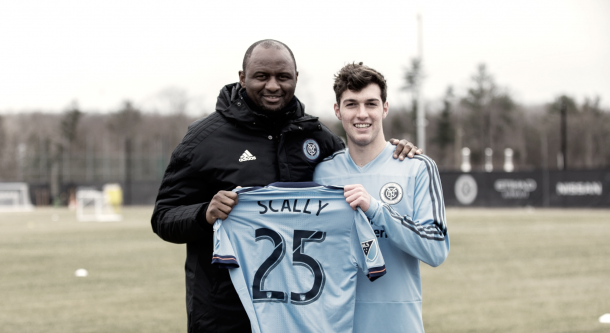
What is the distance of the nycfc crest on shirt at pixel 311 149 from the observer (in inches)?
139

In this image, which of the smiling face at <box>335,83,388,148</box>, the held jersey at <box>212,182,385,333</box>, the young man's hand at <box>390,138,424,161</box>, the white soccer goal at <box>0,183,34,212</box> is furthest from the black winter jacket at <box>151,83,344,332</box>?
the white soccer goal at <box>0,183,34,212</box>

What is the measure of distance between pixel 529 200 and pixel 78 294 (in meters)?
25.7

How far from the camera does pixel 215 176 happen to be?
10.9 feet

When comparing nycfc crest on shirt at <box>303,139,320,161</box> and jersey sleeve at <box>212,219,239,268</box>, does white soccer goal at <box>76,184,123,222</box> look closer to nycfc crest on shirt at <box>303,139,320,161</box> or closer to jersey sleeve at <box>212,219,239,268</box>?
nycfc crest on shirt at <box>303,139,320,161</box>

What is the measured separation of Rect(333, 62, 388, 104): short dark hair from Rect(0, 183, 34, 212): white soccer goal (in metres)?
40.7

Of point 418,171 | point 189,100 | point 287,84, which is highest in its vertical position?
point 189,100

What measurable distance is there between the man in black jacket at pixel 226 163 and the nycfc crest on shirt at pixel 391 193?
182 millimetres

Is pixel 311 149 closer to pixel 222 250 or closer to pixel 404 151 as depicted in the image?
pixel 404 151

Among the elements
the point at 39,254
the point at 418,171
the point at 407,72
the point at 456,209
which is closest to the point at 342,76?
the point at 418,171

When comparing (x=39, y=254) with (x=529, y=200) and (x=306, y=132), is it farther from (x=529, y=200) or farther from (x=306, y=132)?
(x=529, y=200)

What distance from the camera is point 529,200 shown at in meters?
30.5

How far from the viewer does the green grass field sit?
280 inches

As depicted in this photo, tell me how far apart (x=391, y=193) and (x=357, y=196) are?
0.31m

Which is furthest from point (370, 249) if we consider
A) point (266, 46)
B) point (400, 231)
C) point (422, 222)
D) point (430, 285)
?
point (430, 285)
